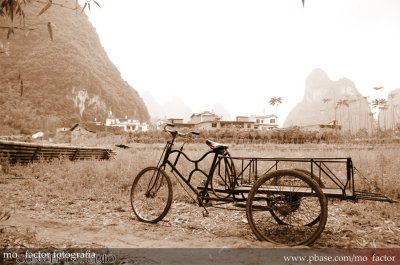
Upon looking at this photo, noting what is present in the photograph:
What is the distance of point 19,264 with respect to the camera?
9.11 feet

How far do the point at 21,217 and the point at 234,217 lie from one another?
3648 millimetres

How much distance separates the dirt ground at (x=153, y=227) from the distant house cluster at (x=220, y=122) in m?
55.9

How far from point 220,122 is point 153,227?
74.0 m

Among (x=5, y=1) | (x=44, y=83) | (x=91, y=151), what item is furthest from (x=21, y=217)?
(x=44, y=83)

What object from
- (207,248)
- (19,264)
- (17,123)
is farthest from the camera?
(17,123)

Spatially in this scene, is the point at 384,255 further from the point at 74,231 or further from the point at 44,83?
the point at 44,83

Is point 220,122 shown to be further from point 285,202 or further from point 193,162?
point 285,202

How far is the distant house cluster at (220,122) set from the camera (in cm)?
7619

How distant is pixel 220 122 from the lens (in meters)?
78.2

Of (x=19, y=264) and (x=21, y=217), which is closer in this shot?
(x=19, y=264)

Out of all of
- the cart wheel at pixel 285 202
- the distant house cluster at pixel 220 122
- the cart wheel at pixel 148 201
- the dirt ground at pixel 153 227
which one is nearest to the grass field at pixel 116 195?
the dirt ground at pixel 153 227

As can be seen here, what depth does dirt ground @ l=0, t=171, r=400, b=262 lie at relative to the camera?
12.1 feet

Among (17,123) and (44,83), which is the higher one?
(44,83)

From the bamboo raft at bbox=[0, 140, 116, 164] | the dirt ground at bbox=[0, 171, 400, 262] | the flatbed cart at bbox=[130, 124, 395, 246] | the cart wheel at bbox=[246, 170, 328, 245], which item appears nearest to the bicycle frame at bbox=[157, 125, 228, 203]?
the flatbed cart at bbox=[130, 124, 395, 246]
